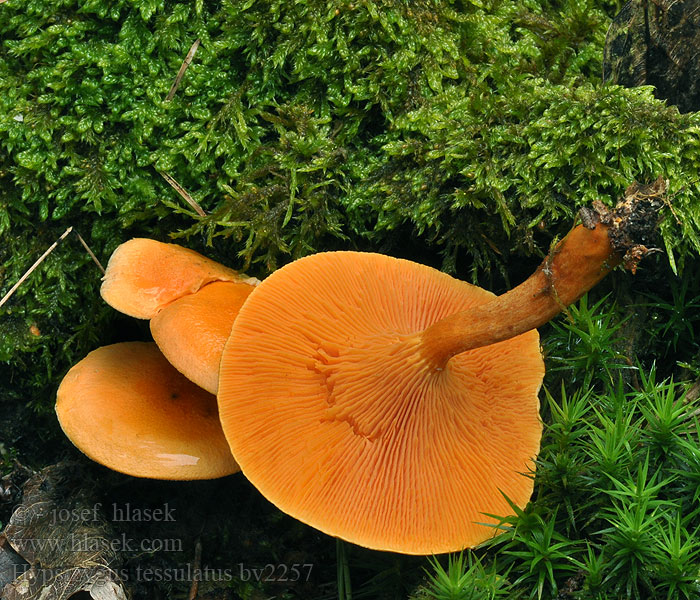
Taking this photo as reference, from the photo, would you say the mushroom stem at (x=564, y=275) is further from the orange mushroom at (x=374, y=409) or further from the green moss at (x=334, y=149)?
the green moss at (x=334, y=149)

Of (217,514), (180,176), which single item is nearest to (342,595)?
(217,514)

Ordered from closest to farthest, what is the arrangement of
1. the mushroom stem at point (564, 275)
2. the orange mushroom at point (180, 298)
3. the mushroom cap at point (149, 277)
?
the mushroom stem at point (564, 275) → the orange mushroom at point (180, 298) → the mushroom cap at point (149, 277)

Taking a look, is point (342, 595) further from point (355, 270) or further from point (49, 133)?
point (49, 133)

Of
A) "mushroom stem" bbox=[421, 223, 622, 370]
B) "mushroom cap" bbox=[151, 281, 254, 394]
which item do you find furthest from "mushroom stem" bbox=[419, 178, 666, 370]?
"mushroom cap" bbox=[151, 281, 254, 394]

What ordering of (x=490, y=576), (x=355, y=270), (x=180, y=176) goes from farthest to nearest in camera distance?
(x=180, y=176), (x=355, y=270), (x=490, y=576)

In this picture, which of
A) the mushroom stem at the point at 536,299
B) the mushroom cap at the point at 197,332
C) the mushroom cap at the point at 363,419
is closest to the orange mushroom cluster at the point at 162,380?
the mushroom cap at the point at 197,332

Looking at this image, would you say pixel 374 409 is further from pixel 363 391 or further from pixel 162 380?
pixel 162 380
